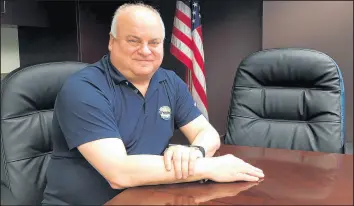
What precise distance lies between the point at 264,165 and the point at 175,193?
1.21 feet

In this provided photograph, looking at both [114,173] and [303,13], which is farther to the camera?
[303,13]

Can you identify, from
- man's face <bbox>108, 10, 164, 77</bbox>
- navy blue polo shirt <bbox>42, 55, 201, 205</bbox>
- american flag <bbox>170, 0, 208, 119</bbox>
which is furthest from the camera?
american flag <bbox>170, 0, 208, 119</bbox>

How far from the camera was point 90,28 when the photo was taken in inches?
142

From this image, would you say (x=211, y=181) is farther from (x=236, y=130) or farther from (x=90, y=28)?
(x=90, y=28)

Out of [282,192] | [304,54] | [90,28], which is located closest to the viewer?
[282,192]

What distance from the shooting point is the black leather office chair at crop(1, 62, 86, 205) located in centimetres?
134

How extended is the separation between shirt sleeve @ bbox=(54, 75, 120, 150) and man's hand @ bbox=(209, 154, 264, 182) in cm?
32

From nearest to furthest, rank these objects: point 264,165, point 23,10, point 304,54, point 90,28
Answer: point 264,165 → point 304,54 → point 23,10 → point 90,28

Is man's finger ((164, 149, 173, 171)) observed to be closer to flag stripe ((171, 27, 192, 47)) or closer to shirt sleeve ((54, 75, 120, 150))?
shirt sleeve ((54, 75, 120, 150))

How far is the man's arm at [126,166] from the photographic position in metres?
1.04

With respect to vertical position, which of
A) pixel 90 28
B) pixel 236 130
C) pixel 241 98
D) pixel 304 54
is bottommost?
pixel 236 130

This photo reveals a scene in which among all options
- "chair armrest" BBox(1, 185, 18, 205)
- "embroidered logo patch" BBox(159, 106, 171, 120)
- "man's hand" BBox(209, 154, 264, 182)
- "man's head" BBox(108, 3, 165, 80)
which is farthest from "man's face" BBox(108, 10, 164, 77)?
"chair armrest" BBox(1, 185, 18, 205)

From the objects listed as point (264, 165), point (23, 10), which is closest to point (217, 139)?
point (264, 165)

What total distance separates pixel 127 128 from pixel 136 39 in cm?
32
